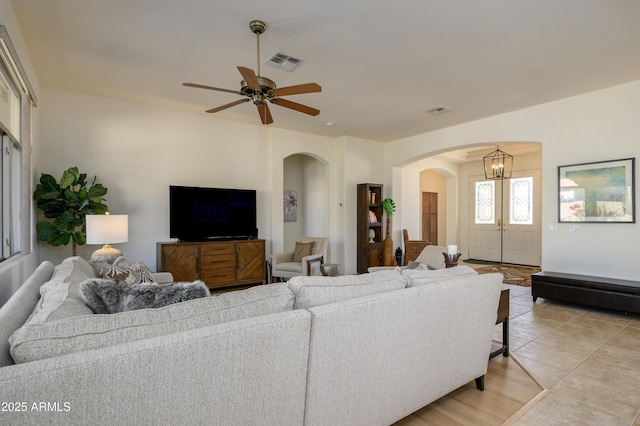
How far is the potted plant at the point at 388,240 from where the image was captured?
680 centimetres

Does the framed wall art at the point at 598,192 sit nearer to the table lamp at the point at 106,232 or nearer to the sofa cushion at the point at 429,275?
the sofa cushion at the point at 429,275

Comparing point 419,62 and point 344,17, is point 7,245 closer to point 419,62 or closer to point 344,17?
point 344,17

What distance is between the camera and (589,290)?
4062 millimetres

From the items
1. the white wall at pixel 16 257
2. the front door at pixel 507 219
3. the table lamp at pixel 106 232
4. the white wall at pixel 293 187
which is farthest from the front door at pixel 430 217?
the white wall at pixel 16 257

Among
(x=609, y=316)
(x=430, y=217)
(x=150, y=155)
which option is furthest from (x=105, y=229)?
(x=430, y=217)

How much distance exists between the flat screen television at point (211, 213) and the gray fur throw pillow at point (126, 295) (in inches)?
148

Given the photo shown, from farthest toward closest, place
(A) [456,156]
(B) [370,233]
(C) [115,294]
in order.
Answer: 1. (A) [456,156]
2. (B) [370,233]
3. (C) [115,294]

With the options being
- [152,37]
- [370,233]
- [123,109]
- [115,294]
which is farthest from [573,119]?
[123,109]

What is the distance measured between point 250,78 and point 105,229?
251 cm

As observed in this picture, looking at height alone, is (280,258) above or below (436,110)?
below

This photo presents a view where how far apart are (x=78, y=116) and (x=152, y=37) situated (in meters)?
2.31

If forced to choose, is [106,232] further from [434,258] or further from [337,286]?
[434,258]

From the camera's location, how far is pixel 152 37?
9.82ft

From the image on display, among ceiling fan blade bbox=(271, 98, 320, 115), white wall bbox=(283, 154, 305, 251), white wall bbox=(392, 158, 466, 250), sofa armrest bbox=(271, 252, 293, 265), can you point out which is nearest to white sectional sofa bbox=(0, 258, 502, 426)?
ceiling fan blade bbox=(271, 98, 320, 115)
